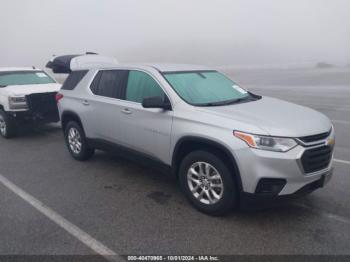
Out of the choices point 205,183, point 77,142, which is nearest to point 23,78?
point 77,142

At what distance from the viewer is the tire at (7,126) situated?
8.24m

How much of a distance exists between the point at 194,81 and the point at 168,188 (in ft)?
5.16

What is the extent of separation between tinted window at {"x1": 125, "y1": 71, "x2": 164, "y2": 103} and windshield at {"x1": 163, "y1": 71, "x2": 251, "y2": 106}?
206 mm

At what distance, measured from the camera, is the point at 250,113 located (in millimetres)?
3916

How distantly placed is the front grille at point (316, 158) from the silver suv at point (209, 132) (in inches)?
0.4

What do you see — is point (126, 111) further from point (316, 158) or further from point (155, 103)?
point (316, 158)

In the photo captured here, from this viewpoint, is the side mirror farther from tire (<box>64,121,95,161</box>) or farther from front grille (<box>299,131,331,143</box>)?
tire (<box>64,121,95,161</box>)

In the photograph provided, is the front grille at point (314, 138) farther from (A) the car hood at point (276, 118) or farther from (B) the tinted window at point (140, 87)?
(B) the tinted window at point (140, 87)

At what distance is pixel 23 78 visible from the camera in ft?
30.5

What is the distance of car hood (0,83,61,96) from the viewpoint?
8.17 metres

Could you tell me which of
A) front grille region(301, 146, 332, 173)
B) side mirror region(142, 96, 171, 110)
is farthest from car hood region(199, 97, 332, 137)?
side mirror region(142, 96, 171, 110)

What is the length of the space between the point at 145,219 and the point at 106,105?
2.01 meters

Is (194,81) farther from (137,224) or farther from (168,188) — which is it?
(137,224)

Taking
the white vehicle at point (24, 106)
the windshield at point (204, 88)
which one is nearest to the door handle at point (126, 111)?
the windshield at point (204, 88)
